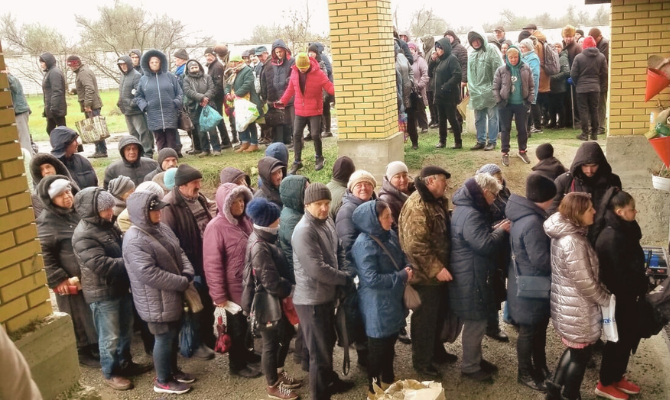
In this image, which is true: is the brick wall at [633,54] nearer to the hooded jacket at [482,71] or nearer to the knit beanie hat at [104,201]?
the hooded jacket at [482,71]

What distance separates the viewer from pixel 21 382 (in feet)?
7.43

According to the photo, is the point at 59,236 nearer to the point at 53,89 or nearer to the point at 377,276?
the point at 377,276

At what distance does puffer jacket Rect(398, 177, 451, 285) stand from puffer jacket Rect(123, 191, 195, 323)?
1838 millimetres

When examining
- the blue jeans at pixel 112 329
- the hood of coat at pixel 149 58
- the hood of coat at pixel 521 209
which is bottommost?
the blue jeans at pixel 112 329

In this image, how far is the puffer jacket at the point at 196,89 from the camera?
12.2 m

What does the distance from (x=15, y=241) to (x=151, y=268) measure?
1791 millimetres

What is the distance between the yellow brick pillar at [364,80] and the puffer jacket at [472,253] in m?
4.25

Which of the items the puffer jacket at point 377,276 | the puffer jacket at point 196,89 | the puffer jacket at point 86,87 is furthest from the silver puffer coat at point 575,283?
the puffer jacket at point 86,87

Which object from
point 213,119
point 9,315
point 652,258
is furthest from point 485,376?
point 213,119

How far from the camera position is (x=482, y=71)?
1094cm

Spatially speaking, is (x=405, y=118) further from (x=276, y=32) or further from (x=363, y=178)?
(x=276, y=32)

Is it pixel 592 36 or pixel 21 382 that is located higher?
pixel 592 36

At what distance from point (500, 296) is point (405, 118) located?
20.7 ft

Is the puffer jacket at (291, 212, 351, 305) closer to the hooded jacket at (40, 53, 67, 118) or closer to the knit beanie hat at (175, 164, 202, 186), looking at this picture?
the knit beanie hat at (175, 164, 202, 186)
